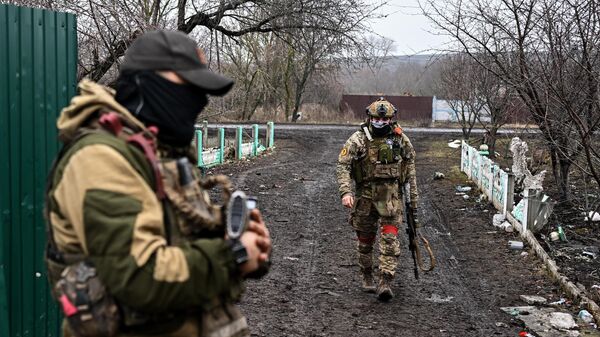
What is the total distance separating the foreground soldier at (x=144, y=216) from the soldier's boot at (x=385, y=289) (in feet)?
14.3

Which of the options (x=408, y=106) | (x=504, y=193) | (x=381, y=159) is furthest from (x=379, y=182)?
(x=408, y=106)

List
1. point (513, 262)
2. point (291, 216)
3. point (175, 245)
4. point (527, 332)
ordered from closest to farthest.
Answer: point (175, 245)
point (527, 332)
point (513, 262)
point (291, 216)

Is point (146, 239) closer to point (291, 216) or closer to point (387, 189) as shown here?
point (387, 189)

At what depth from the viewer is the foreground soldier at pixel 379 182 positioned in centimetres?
665

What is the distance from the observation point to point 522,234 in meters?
9.27

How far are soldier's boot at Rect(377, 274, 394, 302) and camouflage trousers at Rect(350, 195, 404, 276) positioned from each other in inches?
1.9

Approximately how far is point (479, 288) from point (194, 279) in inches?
220

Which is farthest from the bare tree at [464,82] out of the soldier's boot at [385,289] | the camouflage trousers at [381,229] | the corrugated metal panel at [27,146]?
the corrugated metal panel at [27,146]

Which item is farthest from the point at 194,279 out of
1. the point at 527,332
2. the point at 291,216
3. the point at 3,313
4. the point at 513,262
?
the point at 291,216

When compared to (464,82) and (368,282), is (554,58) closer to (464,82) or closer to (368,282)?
(368,282)

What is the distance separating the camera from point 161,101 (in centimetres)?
214

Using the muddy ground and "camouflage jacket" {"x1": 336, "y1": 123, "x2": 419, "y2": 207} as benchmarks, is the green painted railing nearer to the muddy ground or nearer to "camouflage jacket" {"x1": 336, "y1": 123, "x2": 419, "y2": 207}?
the muddy ground

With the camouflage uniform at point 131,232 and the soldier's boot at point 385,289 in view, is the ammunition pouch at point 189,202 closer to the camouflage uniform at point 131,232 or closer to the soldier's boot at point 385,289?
the camouflage uniform at point 131,232

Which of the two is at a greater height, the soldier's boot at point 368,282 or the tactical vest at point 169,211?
the tactical vest at point 169,211
